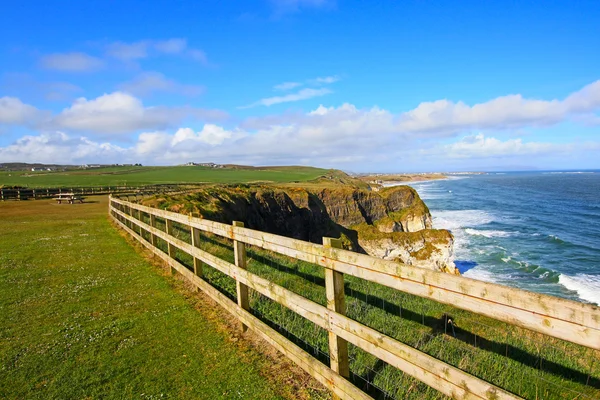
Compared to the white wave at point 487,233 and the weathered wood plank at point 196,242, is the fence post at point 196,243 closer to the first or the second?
the weathered wood plank at point 196,242

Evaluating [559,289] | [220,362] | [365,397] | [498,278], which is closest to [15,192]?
[220,362]

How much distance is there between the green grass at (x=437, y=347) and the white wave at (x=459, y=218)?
A: 166ft

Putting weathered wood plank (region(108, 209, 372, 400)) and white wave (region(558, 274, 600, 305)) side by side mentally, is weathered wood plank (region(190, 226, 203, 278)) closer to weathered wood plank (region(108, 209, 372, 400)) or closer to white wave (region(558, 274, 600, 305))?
weathered wood plank (region(108, 209, 372, 400))

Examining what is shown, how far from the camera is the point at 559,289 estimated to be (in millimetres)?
26109

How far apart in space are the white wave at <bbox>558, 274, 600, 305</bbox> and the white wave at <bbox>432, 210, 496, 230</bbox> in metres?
24.8

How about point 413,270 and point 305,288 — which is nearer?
point 413,270

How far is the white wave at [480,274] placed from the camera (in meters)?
30.2

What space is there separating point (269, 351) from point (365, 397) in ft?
6.96

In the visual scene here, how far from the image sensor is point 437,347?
5148 millimetres

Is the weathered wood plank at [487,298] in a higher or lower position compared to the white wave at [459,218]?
higher

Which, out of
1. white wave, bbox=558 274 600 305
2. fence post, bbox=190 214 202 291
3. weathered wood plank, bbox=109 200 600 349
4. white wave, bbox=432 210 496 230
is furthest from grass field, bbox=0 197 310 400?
white wave, bbox=432 210 496 230

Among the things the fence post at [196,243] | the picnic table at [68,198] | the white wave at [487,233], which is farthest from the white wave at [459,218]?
the fence post at [196,243]

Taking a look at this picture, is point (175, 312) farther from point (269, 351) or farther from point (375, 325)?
point (375, 325)

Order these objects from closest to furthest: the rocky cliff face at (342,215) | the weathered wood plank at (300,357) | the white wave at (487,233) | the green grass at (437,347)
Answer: the weathered wood plank at (300,357) → the green grass at (437,347) → the rocky cliff face at (342,215) → the white wave at (487,233)
